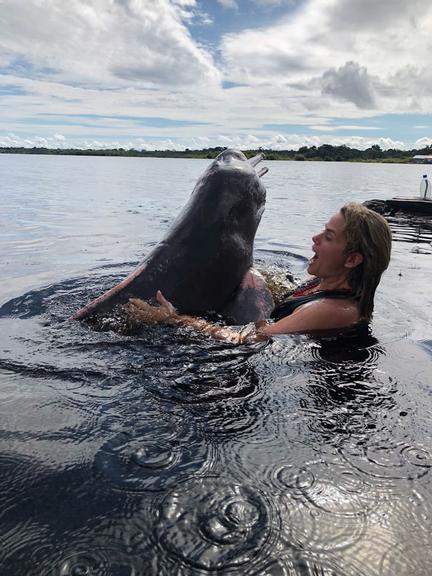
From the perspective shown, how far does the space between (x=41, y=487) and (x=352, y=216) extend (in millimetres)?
3642

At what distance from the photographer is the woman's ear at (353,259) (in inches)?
207

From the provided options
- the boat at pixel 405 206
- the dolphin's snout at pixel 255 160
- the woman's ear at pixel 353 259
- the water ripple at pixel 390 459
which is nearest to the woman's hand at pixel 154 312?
the woman's ear at pixel 353 259

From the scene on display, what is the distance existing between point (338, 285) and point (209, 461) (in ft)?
9.00

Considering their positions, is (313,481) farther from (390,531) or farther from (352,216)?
(352,216)

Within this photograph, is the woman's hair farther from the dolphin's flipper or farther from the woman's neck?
→ the dolphin's flipper

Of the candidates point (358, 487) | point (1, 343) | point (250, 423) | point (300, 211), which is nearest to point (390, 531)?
point (358, 487)

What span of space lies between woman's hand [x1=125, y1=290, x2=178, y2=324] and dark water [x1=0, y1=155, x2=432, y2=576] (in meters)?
0.15

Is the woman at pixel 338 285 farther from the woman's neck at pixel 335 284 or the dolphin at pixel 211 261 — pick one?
the dolphin at pixel 211 261

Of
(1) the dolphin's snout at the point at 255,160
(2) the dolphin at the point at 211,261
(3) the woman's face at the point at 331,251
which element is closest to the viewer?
(3) the woman's face at the point at 331,251

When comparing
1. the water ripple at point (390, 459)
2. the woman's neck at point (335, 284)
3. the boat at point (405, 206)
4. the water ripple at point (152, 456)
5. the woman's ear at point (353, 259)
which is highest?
the woman's ear at point (353, 259)

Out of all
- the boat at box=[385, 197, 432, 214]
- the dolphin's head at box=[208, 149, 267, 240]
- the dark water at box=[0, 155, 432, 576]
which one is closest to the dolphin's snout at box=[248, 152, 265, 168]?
the dolphin's head at box=[208, 149, 267, 240]

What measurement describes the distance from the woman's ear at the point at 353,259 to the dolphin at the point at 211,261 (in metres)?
1.22

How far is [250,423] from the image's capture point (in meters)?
3.79

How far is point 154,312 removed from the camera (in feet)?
18.1
